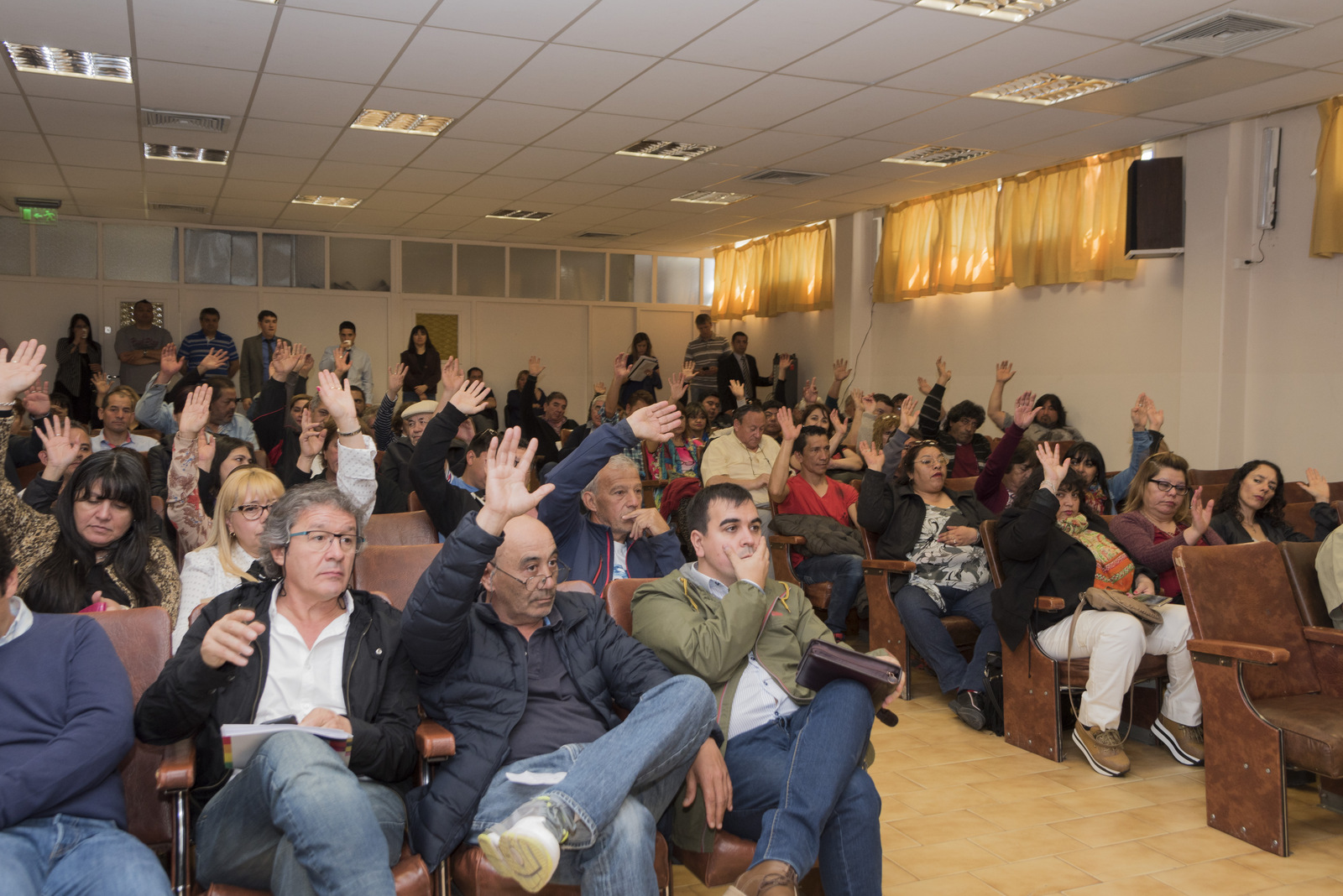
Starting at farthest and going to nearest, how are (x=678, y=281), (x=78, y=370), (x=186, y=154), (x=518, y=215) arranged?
(x=678, y=281)
(x=518, y=215)
(x=78, y=370)
(x=186, y=154)

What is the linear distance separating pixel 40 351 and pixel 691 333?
33.5ft

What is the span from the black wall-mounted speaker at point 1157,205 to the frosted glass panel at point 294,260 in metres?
8.02

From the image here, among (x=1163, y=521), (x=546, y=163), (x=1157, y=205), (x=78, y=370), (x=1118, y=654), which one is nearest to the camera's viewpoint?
(x=1118, y=654)

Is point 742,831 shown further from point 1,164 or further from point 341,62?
point 1,164

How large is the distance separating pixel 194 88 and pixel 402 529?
334 centimetres

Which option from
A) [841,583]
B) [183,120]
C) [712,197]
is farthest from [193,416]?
[712,197]

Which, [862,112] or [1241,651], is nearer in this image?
[1241,651]

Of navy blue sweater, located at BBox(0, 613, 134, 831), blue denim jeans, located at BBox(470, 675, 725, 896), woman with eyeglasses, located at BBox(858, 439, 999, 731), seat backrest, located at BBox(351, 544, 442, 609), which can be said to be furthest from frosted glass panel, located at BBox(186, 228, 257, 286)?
blue denim jeans, located at BBox(470, 675, 725, 896)

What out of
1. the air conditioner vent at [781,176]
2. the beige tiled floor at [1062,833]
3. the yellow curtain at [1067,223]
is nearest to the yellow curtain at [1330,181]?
the yellow curtain at [1067,223]

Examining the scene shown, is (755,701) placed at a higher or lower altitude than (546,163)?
lower

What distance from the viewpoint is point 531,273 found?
1166 centimetres

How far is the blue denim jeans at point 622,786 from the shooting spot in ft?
5.99

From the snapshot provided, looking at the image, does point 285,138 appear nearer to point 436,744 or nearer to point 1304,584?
point 436,744

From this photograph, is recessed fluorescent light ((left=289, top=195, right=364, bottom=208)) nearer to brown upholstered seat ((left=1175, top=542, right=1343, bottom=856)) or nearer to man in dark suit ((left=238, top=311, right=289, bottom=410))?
man in dark suit ((left=238, top=311, right=289, bottom=410))
